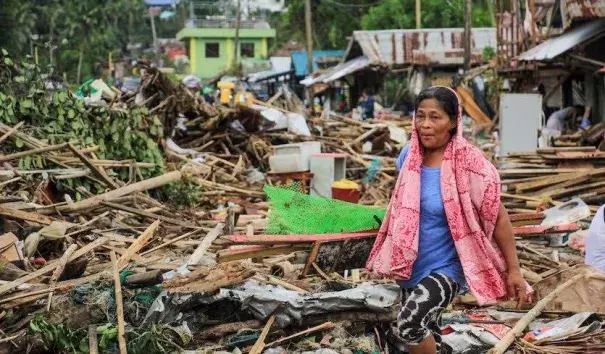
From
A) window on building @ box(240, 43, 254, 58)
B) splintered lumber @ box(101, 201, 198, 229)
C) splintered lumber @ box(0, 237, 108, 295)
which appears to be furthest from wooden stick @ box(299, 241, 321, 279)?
window on building @ box(240, 43, 254, 58)

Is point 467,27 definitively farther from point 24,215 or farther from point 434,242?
point 434,242

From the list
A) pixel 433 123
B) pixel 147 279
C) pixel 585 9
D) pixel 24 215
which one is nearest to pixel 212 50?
pixel 585 9

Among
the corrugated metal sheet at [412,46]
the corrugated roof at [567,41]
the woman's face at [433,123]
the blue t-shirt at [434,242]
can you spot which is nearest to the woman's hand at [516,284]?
the blue t-shirt at [434,242]

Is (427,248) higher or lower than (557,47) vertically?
lower

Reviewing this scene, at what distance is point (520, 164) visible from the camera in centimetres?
1254

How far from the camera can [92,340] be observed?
5.02m

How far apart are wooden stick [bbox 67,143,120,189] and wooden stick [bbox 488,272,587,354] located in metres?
5.25

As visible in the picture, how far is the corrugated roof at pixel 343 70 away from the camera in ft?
115

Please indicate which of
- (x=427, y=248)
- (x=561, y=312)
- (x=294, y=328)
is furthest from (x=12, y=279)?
(x=561, y=312)

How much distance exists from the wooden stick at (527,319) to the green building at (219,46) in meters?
61.7

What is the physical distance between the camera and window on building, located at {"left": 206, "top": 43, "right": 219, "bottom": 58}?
68.6m

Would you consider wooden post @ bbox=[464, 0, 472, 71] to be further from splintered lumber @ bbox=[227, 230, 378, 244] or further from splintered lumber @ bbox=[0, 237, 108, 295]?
splintered lumber @ bbox=[227, 230, 378, 244]

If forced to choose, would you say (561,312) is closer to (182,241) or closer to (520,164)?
(182,241)

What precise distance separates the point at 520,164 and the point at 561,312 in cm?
635
